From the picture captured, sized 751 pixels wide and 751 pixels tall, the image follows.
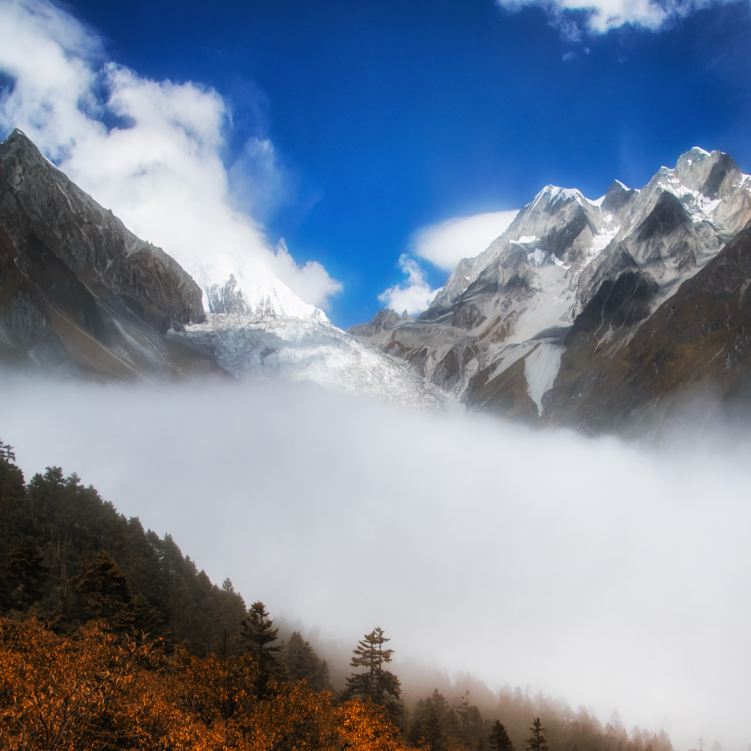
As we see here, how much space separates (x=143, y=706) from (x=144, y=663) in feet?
47.6

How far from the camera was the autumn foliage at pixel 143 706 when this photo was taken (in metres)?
24.9

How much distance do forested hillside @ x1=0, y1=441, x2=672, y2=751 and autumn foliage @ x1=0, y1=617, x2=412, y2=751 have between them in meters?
0.10

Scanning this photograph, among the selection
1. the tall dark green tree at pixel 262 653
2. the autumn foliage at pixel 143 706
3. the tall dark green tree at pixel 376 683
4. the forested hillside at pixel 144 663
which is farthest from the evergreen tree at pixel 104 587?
the tall dark green tree at pixel 376 683

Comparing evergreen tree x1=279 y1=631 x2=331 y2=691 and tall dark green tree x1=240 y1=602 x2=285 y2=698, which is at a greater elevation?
tall dark green tree x1=240 y1=602 x2=285 y2=698

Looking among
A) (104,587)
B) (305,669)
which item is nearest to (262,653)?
(104,587)

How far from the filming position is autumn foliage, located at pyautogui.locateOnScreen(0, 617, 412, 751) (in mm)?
24938

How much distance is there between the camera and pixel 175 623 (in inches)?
3302

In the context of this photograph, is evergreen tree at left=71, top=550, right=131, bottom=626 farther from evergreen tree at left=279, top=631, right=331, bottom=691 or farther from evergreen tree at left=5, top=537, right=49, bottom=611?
evergreen tree at left=279, top=631, right=331, bottom=691

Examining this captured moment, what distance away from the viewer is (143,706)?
29484 mm

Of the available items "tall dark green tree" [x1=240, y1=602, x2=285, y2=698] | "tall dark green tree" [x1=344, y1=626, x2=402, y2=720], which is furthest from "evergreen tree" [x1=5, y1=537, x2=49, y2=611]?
"tall dark green tree" [x1=344, y1=626, x2=402, y2=720]

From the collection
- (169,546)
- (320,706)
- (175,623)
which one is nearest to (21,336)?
(169,546)

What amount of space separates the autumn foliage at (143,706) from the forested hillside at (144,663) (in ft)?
0.34

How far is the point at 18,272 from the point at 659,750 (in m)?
284

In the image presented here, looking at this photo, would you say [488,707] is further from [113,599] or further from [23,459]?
[23,459]
